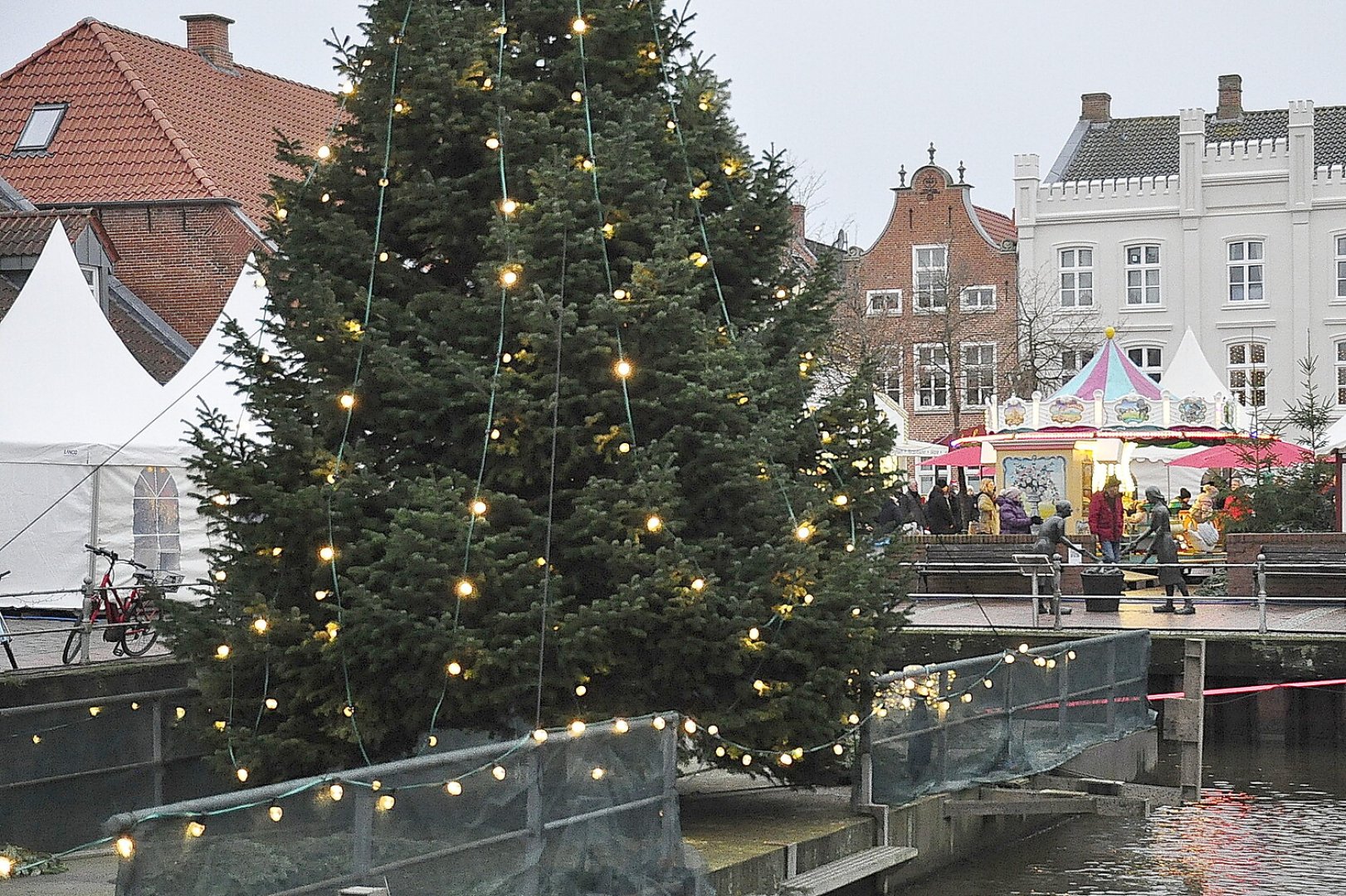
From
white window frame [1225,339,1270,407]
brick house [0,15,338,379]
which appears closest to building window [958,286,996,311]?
white window frame [1225,339,1270,407]

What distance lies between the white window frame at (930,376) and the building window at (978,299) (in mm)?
Answer: 2214

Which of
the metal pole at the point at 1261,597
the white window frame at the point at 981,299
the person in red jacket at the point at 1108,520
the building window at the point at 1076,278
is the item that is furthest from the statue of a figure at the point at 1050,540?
the white window frame at the point at 981,299

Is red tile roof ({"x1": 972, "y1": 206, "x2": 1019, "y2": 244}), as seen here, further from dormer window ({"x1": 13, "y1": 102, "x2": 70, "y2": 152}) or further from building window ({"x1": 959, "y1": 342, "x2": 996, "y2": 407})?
dormer window ({"x1": 13, "y1": 102, "x2": 70, "y2": 152})

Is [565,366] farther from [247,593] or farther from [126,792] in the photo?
[126,792]

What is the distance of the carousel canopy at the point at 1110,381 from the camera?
3475cm

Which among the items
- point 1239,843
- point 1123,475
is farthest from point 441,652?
point 1123,475

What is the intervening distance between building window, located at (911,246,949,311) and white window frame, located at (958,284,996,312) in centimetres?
98

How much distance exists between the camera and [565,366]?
37.9 feet

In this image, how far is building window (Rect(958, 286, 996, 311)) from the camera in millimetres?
53625

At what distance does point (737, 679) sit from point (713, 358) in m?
1.95

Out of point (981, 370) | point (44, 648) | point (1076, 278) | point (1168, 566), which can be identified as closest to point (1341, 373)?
point (1076, 278)

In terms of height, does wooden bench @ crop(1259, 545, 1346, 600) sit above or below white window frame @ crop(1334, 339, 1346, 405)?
below

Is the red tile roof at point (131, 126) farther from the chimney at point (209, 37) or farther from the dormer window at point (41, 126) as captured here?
the chimney at point (209, 37)

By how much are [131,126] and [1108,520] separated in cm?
1927
